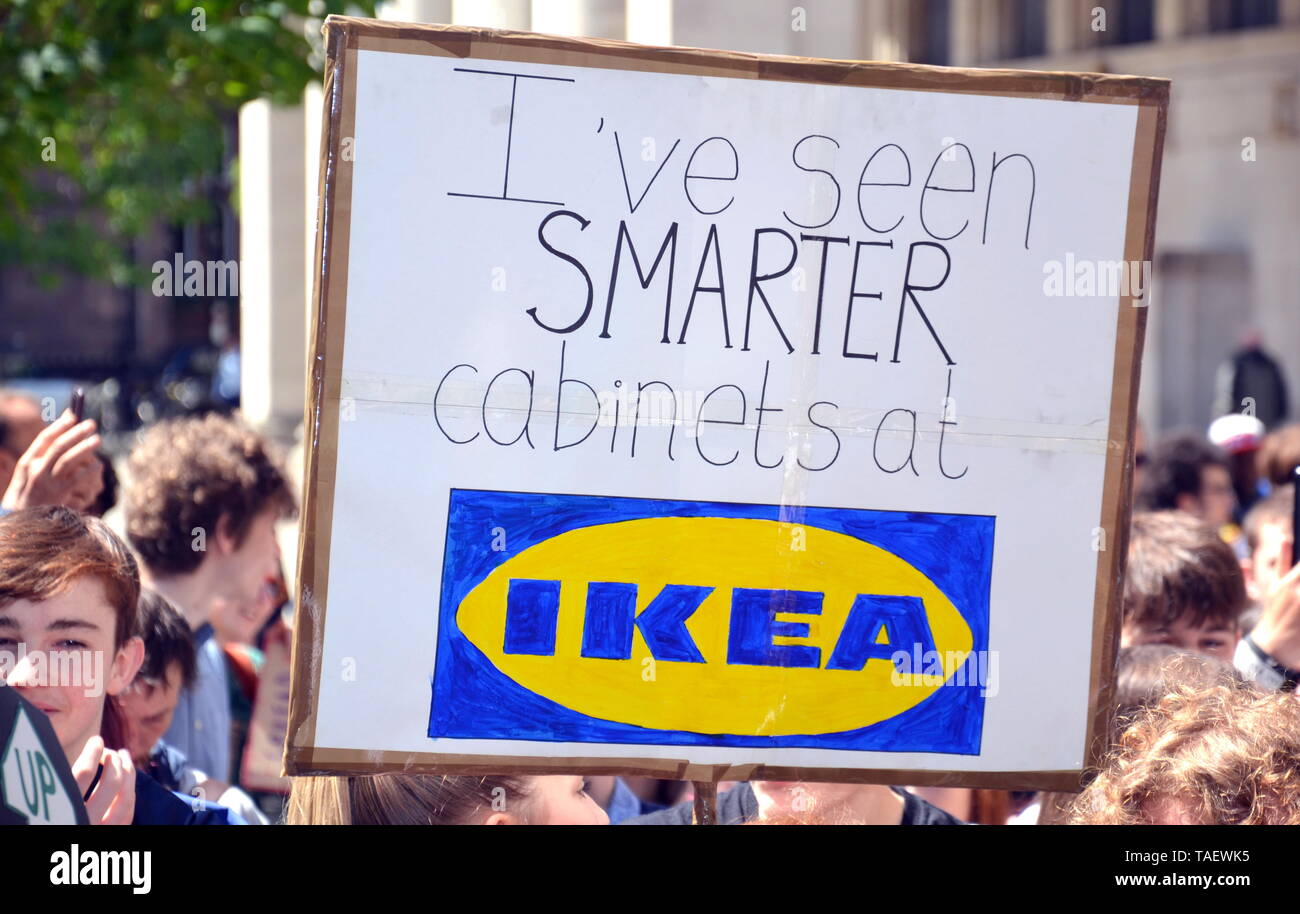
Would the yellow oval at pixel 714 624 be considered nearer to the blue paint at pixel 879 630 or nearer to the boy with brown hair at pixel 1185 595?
the blue paint at pixel 879 630

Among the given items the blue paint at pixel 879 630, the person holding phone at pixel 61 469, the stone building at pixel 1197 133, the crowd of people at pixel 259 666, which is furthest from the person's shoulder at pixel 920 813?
the stone building at pixel 1197 133

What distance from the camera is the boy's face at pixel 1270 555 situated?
347 cm

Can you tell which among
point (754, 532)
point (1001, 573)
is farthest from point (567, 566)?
point (1001, 573)

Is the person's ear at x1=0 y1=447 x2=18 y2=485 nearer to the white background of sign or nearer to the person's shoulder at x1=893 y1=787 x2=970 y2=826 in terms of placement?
the white background of sign

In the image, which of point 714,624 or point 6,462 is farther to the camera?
point 6,462

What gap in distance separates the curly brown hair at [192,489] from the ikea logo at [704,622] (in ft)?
5.39

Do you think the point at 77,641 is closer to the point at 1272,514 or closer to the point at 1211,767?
the point at 1211,767

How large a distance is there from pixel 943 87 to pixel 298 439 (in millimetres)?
9840

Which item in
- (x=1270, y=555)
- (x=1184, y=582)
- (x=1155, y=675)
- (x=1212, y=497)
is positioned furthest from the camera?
(x=1212, y=497)

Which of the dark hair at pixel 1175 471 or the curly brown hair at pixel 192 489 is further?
the dark hair at pixel 1175 471

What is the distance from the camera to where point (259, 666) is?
3955 mm

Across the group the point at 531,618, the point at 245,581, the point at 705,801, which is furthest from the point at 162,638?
the point at 705,801

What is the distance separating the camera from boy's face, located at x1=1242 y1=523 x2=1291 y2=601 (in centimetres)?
347

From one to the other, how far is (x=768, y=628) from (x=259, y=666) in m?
2.06
